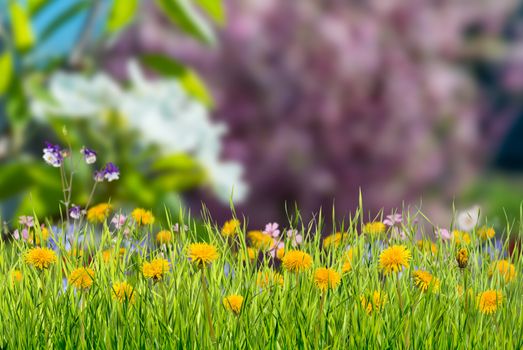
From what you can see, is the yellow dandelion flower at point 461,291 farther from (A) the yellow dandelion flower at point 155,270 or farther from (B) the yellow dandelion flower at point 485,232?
(A) the yellow dandelion flower at point 155,270

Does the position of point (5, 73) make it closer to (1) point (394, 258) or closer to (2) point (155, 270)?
(2) point (155, 270)

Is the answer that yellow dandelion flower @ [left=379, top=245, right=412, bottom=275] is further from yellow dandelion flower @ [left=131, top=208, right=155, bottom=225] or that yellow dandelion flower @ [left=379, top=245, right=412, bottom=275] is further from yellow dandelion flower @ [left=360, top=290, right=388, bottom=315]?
yellow dandelion flower @ [left=131, top=208, right=155, bottom=225]

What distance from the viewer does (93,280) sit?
1533mm

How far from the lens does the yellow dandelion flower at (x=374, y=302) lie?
1551 mm

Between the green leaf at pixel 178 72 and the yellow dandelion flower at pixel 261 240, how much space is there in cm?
116

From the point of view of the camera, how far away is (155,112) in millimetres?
2846

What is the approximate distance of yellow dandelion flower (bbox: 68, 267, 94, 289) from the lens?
154 cm

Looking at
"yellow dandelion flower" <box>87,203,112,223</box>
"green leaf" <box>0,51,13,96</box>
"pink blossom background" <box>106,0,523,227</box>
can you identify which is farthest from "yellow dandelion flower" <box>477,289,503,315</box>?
"green leaf" <box>0,51,13,96</box>

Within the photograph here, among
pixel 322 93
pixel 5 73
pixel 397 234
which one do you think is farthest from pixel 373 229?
pixel 5 73

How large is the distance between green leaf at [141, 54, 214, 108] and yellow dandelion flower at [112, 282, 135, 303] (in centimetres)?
157

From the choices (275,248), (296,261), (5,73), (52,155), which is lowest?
(296,261)

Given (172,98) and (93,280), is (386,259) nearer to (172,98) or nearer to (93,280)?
(93,280)

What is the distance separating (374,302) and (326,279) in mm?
109

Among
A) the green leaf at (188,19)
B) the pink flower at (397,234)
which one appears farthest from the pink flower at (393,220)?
the green leaf at (188,19)
